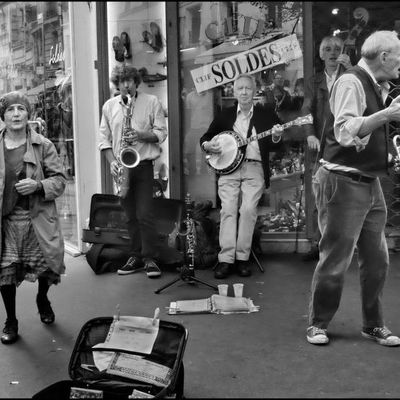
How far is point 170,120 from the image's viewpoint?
19.6 feet

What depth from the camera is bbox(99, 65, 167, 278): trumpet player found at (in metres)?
5.05

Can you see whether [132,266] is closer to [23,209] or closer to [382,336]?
[23,209]

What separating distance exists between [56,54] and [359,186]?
4.05 meters

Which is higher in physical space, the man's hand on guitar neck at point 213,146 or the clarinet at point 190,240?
the man's hand on guitar neck at point 213,146

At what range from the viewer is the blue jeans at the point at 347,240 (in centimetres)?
326

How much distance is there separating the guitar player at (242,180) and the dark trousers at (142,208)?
0.55 metres

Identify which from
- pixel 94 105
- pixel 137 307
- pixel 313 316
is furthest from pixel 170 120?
pixel 313 316

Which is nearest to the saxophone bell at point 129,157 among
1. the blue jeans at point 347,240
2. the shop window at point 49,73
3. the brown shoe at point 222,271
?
the brown shoe at point 222,271

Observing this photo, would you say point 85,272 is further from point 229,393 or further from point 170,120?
point 229,393

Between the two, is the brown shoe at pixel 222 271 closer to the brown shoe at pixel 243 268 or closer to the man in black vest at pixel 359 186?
the brown shoe at pixel 243 268

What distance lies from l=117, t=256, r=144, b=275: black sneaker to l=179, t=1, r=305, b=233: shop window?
1021mm

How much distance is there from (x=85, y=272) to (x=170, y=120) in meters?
1.70

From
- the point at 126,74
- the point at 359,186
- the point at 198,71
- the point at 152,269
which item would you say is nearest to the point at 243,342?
the point at 359,186

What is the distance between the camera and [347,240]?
3.29 meters
